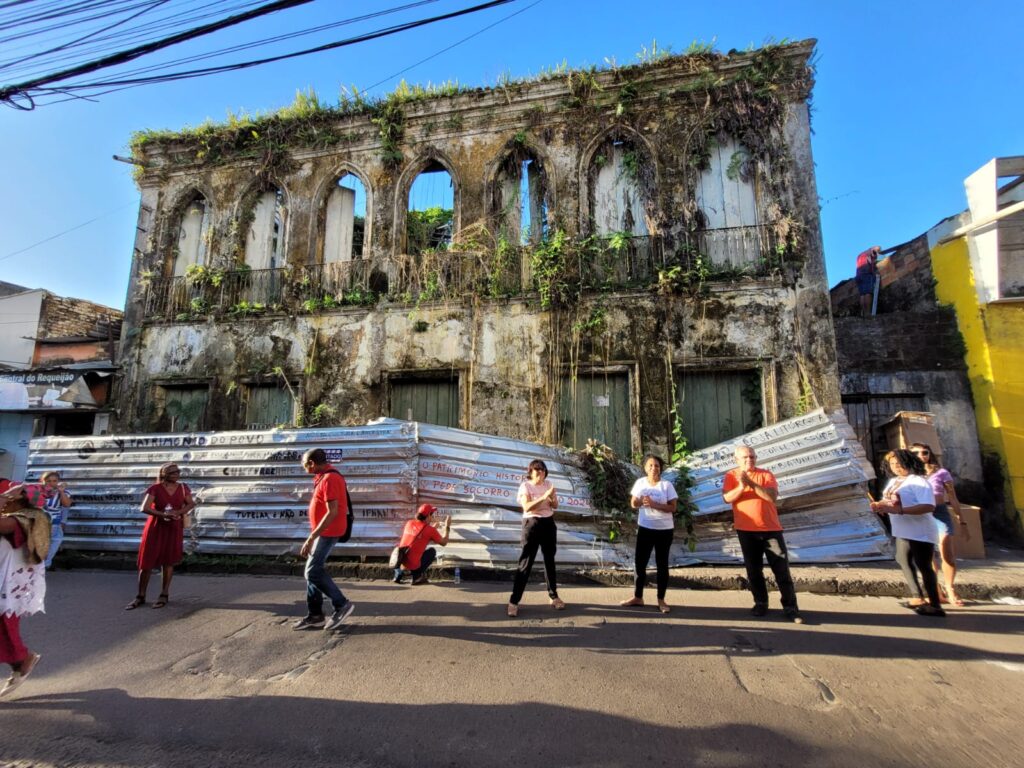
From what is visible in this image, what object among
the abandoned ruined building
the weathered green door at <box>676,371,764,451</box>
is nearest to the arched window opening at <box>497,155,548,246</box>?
the abandoned ruined building

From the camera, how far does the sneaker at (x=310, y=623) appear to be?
15.1ft

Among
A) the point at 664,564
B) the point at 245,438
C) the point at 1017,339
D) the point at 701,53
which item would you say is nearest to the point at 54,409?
the point at 245,438

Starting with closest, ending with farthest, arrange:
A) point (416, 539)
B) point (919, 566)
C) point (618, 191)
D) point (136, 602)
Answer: point (919, 566) < point (136, 602) < point (416, 539) < point (618, 191)

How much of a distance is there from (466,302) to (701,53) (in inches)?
250

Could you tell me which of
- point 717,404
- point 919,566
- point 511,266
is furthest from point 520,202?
point 919,566

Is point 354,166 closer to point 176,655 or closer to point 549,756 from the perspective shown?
point 176,655

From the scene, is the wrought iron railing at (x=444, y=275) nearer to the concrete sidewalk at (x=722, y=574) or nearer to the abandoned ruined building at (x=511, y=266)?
the abandoned ruined building at (x=511, y=266)

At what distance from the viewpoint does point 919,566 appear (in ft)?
16.5

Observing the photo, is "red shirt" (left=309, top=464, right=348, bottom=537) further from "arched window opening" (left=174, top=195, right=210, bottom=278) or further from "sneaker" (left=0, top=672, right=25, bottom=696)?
"arched window opening" (left=174, top=195, right=210, bottom=278)

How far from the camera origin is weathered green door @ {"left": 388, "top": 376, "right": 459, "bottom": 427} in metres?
9.84

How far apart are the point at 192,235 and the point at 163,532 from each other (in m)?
8.95

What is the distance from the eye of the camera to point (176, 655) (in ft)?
13.4

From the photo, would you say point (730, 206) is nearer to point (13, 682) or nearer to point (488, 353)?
point (488, 353)

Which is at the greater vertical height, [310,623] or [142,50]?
[142,50]
